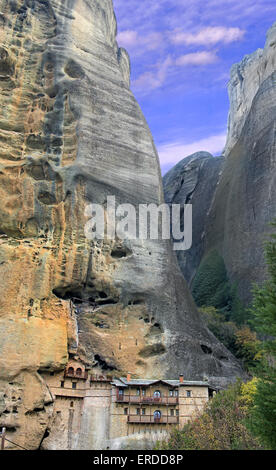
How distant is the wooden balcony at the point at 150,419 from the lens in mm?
27766

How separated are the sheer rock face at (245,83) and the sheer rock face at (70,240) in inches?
994

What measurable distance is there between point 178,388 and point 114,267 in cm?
859

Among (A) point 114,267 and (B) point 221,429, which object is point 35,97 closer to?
(A) point 114,267

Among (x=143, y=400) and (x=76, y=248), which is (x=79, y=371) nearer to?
(x=143, y=400)

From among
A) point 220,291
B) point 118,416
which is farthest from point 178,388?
point 220,291

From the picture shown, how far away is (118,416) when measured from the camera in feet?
91.5

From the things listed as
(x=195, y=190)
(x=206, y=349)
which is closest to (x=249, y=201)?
(x=195, y=190)

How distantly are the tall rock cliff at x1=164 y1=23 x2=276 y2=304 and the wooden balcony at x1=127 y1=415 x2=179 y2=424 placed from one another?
18974mm

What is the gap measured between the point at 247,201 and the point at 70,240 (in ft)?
75.2

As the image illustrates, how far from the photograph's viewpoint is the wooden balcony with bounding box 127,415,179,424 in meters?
27.8

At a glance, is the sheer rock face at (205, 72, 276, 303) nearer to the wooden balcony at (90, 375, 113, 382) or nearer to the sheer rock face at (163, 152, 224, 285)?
the sheer rock face at (163, 152, 224, 285)

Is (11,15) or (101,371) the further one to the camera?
(11,15)

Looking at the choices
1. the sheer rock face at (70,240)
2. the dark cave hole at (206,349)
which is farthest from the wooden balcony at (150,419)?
the dark cave hole at (206,349)
